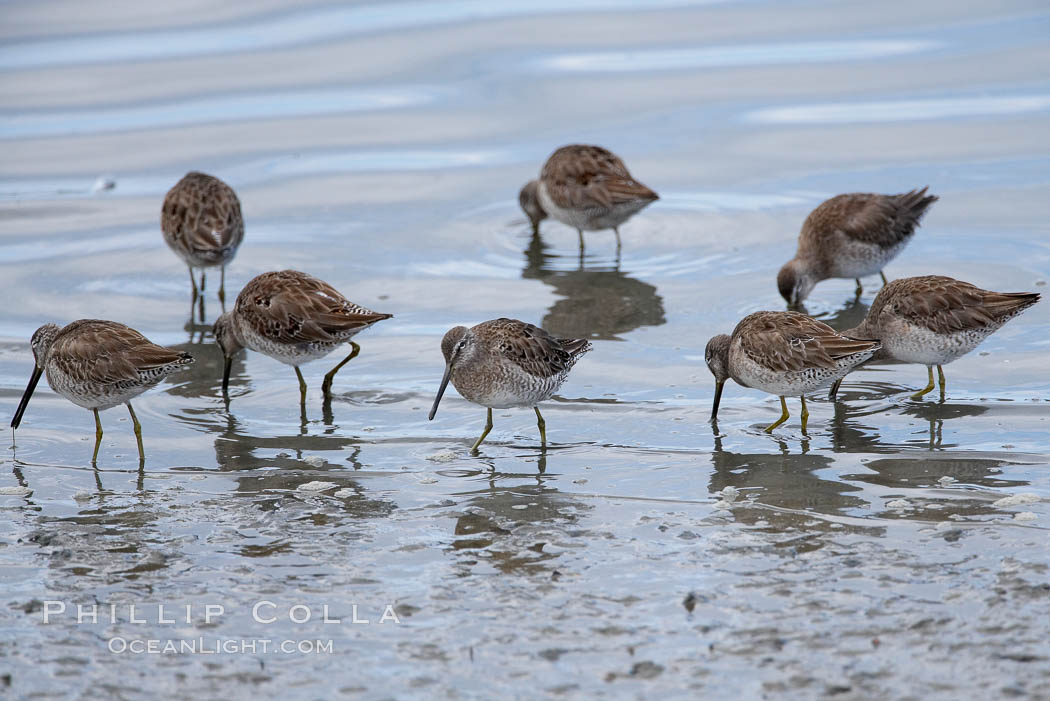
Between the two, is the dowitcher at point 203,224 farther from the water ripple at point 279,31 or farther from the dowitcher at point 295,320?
the water ripple at point 279,31

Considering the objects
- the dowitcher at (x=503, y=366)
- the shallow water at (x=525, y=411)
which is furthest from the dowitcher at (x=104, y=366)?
the dowitcher at (x=503, y=366)

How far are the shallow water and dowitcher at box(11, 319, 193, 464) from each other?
1.12 feet

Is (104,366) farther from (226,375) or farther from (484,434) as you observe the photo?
(484,434)

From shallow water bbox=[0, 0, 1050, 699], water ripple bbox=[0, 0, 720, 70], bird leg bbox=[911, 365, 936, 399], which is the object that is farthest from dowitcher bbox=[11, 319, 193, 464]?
water ripple bbox=[0, 0, 720, 70]

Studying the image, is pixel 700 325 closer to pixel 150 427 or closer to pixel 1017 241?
pixel 1017 241

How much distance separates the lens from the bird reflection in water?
30.5 ft

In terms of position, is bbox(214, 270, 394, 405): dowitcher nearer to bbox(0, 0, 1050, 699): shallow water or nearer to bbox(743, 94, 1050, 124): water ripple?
bbox(0, 0, 1050, 699): shallow water

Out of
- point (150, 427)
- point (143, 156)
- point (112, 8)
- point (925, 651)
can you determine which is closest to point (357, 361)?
point (150, 427)

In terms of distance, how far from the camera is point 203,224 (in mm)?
9789

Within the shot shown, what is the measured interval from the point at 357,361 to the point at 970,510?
173 inches

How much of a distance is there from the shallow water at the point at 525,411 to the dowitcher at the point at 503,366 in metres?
0.29

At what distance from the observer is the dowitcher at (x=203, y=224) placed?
9.71 m

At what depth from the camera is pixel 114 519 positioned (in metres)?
6.03

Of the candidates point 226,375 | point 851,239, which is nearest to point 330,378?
point 226,375
